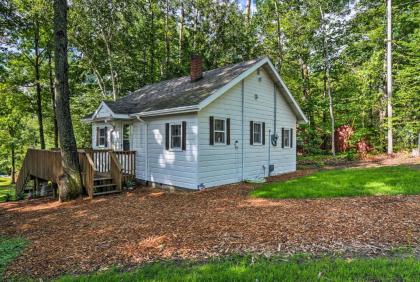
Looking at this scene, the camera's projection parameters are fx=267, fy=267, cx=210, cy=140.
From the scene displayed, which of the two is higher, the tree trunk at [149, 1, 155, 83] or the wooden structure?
→ the tree trunk at [149, 1, 155, 83]

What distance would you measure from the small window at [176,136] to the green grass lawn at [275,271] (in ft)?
21.9

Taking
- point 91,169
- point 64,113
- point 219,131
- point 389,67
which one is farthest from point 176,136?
point 389,67

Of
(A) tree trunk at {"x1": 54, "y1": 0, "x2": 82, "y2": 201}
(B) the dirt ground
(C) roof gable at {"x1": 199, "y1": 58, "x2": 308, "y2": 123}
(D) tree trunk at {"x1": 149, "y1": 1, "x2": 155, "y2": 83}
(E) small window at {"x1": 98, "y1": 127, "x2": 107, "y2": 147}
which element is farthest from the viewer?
(D) tree trunk at {"x1": 149, "y1": 1, "x2": 155, "y2": 83}

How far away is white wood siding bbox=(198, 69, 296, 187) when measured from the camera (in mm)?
9969

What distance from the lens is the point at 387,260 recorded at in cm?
368

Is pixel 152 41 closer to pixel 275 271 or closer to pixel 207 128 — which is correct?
pixel 207 128

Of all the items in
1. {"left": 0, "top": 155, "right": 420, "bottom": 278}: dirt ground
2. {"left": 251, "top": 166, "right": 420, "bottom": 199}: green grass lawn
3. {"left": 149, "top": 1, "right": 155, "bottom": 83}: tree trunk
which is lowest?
{"left": 0, "top": 155, "right": 420, "bottom": 278}: dirt ground

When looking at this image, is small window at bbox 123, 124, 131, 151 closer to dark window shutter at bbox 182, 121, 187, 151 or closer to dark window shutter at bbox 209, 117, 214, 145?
dark window shutter at bbox 182, 121, 187, 151

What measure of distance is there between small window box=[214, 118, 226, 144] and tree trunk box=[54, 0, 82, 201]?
205 inches

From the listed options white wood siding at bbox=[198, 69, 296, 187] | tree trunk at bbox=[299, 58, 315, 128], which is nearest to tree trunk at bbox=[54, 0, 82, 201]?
white wood siding at bbox=[198, 69, 296, 187]

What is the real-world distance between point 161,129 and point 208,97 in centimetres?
263

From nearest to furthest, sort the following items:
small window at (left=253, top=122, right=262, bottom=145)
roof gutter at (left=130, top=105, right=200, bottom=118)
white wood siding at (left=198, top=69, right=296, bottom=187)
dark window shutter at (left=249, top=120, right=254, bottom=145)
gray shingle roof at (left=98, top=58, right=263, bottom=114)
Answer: roof gutter at (left=130, top=105, right=200, bottom=118), white wood siding at (left=198, top=69, right=296, bottom=187), gray shingle roof at (left=98, top=58, right=263, bottom=114), dark window shutter at (left=249, top=120, right=254, bottom=145), small window at (left=253, top=122, right=262, bottom=145)

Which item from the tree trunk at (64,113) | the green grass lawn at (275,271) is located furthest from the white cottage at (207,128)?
the green grass lawn at (275,271)

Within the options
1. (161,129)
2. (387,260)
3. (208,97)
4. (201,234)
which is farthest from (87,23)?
(387,260)
